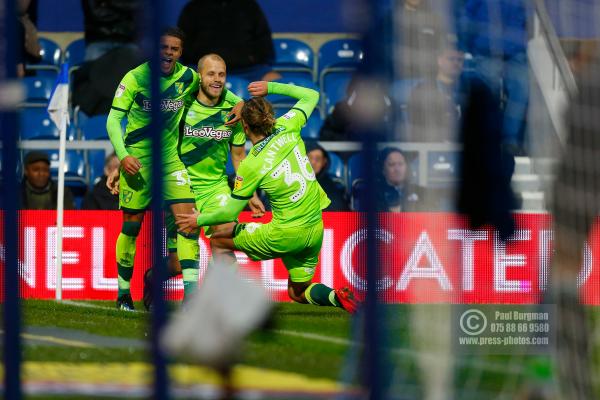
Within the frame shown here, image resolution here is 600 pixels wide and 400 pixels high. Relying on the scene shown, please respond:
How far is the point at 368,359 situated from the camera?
12.1 feet


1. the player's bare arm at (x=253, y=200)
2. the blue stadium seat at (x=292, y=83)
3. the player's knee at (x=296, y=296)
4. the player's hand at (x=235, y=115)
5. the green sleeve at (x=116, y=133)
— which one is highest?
the blue stadium seat at (x=292, y=83)

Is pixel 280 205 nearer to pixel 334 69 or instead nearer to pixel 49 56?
pixel 334 69

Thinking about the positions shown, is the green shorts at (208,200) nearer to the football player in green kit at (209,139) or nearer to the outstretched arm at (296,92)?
the football player in green kit at (209,139)

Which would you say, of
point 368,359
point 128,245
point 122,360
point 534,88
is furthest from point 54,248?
point 368,359

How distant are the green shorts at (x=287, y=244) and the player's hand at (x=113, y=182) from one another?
1.08 meters

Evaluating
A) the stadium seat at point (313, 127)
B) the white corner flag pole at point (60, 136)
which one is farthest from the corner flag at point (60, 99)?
the stadium seat at point (313, 127)

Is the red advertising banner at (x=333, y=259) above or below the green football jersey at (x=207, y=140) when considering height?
below

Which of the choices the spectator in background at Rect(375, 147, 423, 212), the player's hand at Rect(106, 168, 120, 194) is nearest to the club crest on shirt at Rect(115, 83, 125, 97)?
the player's hand at Rect(106, 168, 120, 194)

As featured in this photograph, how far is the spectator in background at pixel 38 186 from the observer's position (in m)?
10.2

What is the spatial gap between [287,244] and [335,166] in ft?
9.62

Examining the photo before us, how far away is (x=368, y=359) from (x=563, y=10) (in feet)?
7.39

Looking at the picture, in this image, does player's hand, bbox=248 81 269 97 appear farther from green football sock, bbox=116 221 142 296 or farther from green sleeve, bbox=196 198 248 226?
green football sock, bbox=116 221 142 296

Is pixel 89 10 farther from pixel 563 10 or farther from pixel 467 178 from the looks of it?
pixel 563 10

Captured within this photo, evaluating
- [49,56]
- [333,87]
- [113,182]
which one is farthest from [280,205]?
[49,56]
